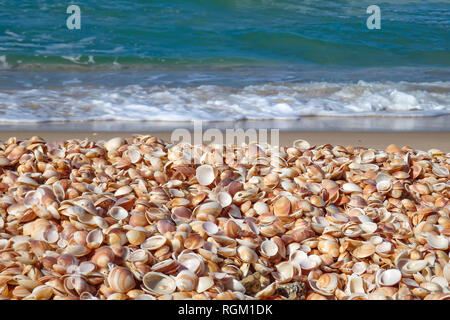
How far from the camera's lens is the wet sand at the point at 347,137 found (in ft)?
10.6

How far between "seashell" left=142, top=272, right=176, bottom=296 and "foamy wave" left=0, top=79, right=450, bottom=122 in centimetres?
242

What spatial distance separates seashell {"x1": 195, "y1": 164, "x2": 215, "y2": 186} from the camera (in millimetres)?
2266

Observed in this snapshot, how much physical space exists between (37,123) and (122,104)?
0.81 m

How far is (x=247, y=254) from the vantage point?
1.77m

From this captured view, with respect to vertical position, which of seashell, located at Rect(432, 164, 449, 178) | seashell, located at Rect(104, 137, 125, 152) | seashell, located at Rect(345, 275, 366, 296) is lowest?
seashell, located at Rect(345, 275, 366, 296)

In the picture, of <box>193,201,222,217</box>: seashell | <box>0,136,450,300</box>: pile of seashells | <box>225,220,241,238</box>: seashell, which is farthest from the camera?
<box>193,201,222,217</box>: seashell

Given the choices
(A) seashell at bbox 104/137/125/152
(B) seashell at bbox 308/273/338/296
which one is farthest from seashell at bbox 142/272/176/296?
(A) seashell at bbox 104/137/125/152

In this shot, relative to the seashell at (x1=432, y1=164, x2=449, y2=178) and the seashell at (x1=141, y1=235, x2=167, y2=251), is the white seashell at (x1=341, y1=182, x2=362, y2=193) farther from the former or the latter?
the seashell at (x1=141, y1=235, x2=167, y2=251)

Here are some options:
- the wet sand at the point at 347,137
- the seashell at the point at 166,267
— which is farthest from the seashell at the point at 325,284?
the wet sand at the point at 347,137

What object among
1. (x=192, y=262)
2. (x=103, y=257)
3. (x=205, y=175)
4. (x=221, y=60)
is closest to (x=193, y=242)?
(x=192, y=262)

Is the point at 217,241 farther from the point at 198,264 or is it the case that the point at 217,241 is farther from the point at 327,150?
the point at 327,150

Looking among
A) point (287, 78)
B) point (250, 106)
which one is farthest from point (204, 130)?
point (287, 78)

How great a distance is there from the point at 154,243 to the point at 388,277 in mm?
794

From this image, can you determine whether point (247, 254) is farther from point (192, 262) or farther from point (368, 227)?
point (368, 227)
